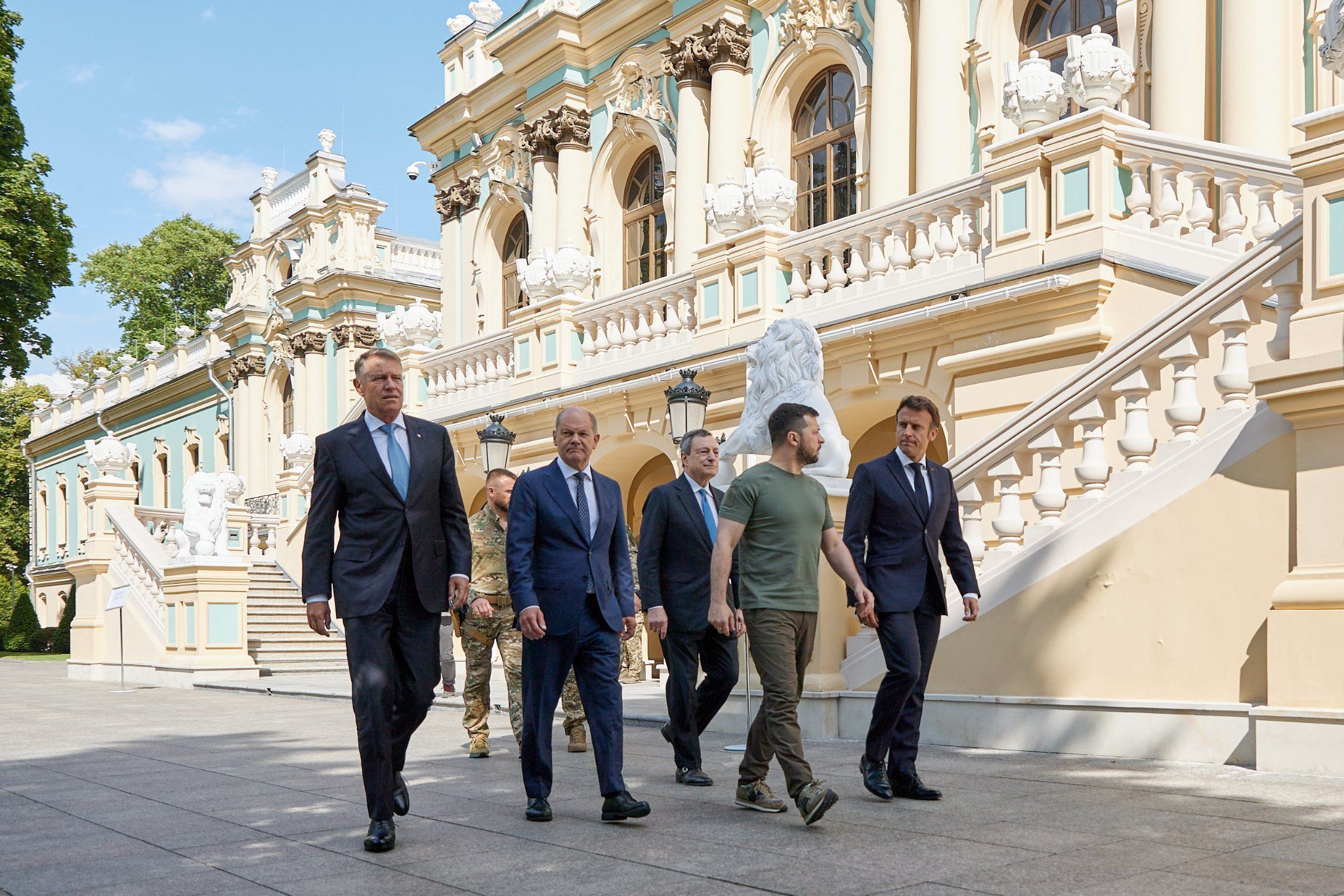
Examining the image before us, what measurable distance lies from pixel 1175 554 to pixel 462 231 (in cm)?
2076

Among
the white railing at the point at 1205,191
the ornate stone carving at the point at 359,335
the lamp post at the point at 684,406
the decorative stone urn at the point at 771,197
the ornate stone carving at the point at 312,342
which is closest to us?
the white railing at the point at 1205,191

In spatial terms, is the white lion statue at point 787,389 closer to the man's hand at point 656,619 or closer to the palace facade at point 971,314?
the palace facade at point 971,314

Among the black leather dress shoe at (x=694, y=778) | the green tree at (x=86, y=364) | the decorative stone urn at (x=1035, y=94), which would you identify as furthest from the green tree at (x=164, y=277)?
the black leather dress shoe at (x=694, y=778)

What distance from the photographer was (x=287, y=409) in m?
36.6

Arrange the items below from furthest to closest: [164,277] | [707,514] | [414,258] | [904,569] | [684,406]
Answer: [164,277], [414,258], [684,406], [707,514], [904,569]

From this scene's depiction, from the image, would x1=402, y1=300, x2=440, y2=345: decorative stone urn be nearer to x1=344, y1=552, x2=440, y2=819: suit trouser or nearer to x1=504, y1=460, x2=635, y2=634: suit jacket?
x1=504, y1=460, x2=635, y2=634: suit jacket

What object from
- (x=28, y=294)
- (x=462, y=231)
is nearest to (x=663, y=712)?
(x=462, y=231)

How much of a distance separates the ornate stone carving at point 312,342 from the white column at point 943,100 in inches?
852

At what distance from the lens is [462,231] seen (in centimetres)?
2650

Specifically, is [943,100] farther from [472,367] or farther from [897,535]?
[897,535]

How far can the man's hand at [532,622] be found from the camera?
586 centimetres

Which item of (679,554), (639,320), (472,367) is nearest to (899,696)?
(679,554)

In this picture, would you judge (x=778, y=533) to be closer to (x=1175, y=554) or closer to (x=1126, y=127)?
(x=1175, y=554)

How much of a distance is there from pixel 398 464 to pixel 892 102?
12.6 m
